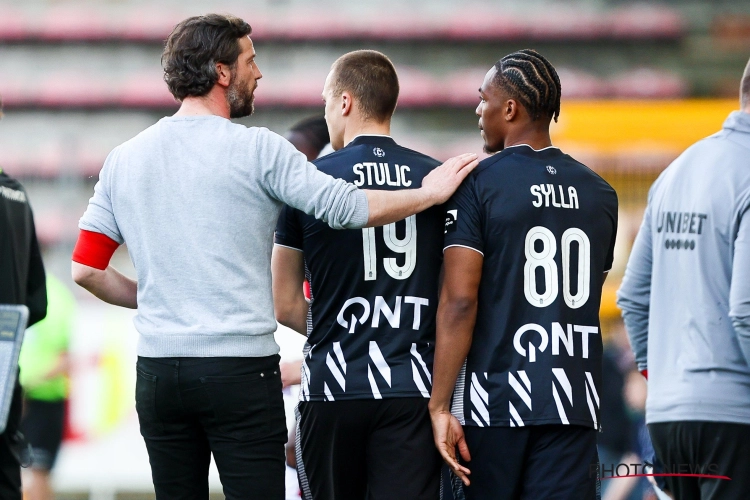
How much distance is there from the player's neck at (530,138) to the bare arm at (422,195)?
0.11 m

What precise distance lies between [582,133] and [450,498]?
547 cm

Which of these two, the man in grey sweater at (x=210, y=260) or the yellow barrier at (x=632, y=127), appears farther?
the yellow barrier at (x=632, y=127)

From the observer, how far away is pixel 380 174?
2.41 m

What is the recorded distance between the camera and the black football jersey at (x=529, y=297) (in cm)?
230

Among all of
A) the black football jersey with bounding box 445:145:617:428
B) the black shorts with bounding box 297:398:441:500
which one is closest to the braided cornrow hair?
the black football jersey with bounding box 445:145:617:428

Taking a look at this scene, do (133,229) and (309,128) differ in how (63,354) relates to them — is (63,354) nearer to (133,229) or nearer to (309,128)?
(309,128)

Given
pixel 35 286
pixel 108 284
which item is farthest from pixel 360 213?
pixel 35 286

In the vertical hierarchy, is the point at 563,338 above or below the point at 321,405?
above

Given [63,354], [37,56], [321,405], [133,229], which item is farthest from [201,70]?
[37,56]

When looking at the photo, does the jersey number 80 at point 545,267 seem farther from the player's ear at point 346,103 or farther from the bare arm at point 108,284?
the bare arm at point 108,284

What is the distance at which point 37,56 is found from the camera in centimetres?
1067

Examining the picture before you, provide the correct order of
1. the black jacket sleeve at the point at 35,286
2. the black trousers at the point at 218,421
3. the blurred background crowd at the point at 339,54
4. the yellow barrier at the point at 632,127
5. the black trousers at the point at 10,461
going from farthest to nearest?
the blurred background crowd at the point at 339,54
the yellow barrier at the point at 632,127
the black jacket sleeve at the point at 35,286
the black trousers at the point at 10,461
the black trousers at the point at 218,421

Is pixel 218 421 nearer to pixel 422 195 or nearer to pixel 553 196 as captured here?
pixel 422 195

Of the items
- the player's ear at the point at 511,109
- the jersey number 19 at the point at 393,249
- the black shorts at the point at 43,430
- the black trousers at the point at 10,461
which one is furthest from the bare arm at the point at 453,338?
the black shorts at the point at 43,430
